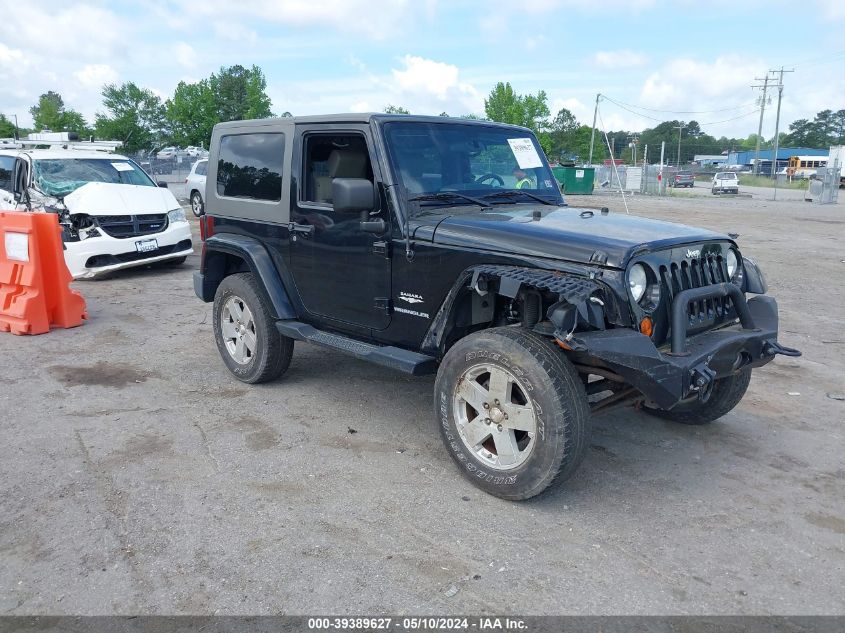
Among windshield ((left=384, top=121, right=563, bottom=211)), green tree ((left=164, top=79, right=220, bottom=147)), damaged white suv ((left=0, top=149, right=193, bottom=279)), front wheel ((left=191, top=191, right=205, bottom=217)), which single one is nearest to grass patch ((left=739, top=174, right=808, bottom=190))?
green tree ((left=164, top=79, right=220, bottom=147))

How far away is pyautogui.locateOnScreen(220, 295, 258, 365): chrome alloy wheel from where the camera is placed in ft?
18.2

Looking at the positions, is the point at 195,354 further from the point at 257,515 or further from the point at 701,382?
the point at 701,382

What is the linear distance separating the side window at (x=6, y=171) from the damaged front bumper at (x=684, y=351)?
10113 millimetres

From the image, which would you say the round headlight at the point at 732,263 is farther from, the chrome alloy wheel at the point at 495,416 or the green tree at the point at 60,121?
the green tree at the point at 60,121

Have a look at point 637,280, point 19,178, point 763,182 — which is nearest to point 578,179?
point 763,182

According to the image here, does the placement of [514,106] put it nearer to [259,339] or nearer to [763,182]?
[763,182]

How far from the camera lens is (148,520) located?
359 centimetres

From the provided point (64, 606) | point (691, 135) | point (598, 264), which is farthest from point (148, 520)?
point (691, 135)

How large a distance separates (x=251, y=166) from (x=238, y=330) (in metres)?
1.30

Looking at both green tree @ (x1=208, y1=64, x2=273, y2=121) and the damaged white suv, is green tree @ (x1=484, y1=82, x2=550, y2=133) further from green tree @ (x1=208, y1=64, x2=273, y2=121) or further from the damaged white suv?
the damaged white suv

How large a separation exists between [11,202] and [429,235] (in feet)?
29.2

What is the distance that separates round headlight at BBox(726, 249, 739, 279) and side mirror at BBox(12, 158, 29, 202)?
9919 millimetres

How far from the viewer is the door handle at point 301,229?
16.1 feet

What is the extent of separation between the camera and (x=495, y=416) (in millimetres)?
3785
